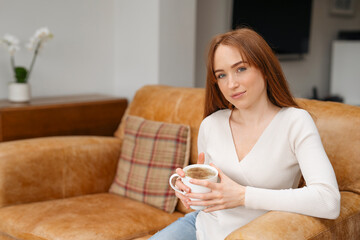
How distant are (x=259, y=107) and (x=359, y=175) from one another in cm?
45

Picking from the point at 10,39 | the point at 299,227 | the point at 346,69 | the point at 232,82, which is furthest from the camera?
the point at 346,69

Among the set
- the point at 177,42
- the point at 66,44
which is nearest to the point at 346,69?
the point at 177,42

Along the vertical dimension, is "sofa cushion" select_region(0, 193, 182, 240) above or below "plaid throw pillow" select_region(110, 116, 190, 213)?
below

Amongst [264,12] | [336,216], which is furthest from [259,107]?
[264,12]

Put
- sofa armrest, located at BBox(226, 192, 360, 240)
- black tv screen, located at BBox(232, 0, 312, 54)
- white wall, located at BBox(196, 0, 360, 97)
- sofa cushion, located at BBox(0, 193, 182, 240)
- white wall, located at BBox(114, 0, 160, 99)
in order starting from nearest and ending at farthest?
1. sofa armrest, located at BBox(226, 192, 360, 240)
2. sofa cushion, located at BBox(0, 193, 182, 240)
3. white wall, located at BBox(114, 0, 160, 99)
4. black tv screen, located at BBox(232, 0, 312, 54)
5. white wall, located at BBox(196, 0, 360, 97)

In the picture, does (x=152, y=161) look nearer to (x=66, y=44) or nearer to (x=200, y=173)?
(x=200, y=173)

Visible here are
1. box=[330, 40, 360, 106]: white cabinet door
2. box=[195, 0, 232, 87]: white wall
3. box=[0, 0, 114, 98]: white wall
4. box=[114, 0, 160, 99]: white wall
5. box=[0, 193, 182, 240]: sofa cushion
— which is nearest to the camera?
box=[0, 193, 182, 240]: sofa cushion

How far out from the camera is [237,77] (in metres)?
1.31

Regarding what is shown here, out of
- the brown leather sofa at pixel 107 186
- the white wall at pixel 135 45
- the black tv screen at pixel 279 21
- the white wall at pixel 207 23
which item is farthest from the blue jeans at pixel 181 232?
the black tv screen at pixel 279 21

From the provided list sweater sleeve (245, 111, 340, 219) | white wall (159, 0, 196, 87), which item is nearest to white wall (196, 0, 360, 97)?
white wall (159, 0, 196, 87)

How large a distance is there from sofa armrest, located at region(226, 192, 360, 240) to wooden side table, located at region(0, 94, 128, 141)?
5.38 ft

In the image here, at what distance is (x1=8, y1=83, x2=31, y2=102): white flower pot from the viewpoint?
8.34 ft

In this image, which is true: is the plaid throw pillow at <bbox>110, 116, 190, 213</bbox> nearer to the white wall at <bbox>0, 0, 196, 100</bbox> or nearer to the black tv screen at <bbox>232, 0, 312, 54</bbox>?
the white wall at <bbox>0, 0, 196, 100</bbox>

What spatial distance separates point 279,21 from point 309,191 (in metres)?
3.07
